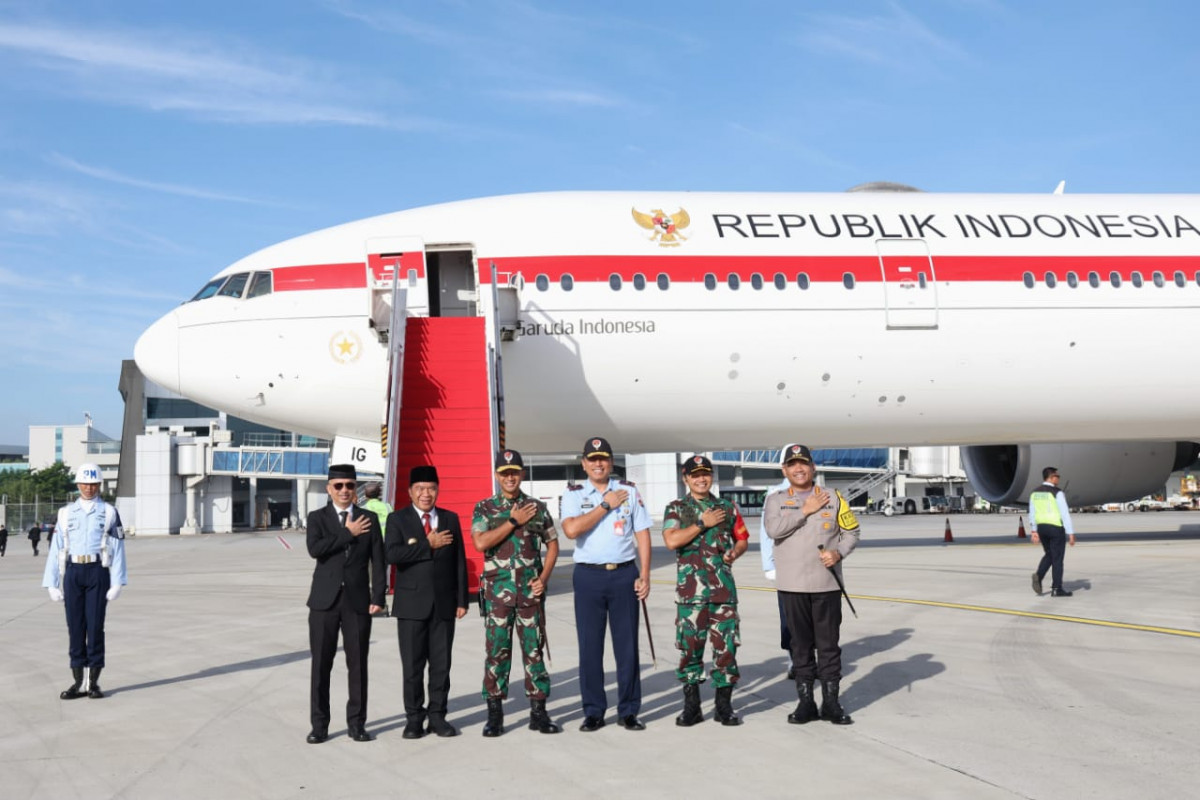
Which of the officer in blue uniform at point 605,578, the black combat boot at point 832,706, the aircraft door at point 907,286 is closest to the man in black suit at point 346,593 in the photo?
the officer in blue uniform at point 605,578

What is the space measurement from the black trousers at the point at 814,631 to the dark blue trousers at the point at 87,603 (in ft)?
16.8

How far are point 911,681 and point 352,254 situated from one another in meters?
11.4

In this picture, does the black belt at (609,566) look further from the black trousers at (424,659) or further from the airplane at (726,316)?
the airplane at (726,316)

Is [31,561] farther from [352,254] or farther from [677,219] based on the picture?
[677,219]

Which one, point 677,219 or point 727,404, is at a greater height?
point 677,219

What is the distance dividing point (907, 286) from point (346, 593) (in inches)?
495

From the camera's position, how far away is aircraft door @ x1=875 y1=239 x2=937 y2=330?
56.2ft

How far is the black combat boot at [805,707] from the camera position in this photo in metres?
6.76

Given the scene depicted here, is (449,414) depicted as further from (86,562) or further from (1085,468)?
(1085,468)

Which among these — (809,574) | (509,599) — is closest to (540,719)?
(509,599)

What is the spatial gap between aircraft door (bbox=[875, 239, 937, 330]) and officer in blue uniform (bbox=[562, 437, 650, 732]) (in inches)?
441

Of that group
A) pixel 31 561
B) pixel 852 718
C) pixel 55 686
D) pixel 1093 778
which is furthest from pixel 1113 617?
pixel 31 561

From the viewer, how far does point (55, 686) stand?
28.3ft

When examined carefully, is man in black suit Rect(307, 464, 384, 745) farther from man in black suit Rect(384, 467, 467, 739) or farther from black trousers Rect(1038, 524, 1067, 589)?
black trousers Rect(1038, 524, 1067, 589)
